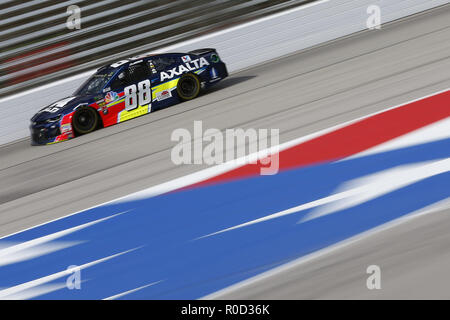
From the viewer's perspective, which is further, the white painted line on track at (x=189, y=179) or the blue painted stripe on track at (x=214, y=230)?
the white painted line on track at (x=189, y=179)

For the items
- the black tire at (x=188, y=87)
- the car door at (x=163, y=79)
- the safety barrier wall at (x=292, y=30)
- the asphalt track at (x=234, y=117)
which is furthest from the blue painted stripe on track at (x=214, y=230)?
the safety barrier wall at (x=292, y=30)

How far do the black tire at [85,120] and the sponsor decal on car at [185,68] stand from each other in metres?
1.55

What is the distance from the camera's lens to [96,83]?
1295cm

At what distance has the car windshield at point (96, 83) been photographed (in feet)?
41.7

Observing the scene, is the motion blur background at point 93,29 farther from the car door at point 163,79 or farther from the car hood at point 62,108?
the car door at point 163,79

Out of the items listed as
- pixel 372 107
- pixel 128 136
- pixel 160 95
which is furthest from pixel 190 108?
pixel 372 107

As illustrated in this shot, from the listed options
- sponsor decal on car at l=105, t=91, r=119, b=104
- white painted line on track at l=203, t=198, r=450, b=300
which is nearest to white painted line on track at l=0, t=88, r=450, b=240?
white painted line on track at l=203, t=198, r=450, b=300

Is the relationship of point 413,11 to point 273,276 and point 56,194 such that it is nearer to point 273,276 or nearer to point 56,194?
point 56,194

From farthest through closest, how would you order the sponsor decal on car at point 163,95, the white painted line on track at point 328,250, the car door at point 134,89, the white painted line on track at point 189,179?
the sponsor decal on car at point 163,95 → the car door at point 134,89 → the white painted line on track at point 189,179 → the white painted line on track at point 328,250

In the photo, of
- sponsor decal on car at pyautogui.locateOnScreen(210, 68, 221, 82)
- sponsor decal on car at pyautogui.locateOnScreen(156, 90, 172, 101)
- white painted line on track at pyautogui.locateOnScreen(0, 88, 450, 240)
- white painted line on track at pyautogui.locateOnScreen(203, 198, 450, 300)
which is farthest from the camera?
sponsor decal on car at pyautogui.locateOnScreen(210, 68, 221, 82)

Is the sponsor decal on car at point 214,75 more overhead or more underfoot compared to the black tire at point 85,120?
more overhead

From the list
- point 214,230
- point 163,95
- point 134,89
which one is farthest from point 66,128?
point 214,230

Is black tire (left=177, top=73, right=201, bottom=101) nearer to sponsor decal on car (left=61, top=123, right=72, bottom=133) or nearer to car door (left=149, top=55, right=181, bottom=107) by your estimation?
car door (left=149, top=55, right=181, bottom=107)

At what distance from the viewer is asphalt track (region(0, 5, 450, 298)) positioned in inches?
362
